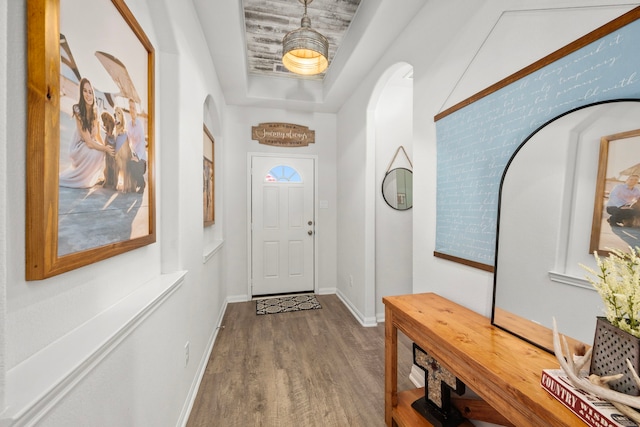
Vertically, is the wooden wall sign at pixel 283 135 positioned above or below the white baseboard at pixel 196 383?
above

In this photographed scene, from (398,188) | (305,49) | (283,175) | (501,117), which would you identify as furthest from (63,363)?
(283,175)

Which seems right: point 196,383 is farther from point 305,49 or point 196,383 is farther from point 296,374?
point 305,49

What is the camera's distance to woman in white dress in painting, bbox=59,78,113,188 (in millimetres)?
808

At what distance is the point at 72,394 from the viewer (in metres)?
0.71

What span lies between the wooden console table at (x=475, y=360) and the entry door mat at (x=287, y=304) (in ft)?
6.20

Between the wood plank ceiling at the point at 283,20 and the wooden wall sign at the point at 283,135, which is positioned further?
the wooden wall sign at the point at 283,135

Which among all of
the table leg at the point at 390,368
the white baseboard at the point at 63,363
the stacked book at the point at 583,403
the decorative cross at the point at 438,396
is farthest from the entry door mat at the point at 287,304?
the stacked book at the point at 583,403

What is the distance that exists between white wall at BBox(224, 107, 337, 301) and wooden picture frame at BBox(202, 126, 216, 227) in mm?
603

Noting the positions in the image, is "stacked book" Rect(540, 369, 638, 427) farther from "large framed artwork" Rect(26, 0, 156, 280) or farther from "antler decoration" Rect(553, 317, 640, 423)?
"large framed artwork" Rect(26, 0, 156, 280)

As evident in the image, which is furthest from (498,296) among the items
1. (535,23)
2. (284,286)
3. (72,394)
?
(284,286)

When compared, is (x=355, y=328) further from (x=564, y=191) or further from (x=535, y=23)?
(x=535, y=23)

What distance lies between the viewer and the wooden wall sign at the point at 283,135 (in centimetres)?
374

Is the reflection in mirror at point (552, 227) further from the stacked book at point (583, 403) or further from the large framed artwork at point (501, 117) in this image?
the stacked book at point (583, 403)

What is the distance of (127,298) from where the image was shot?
1144 millimetres
